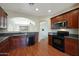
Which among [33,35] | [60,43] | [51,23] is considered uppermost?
[51,23]

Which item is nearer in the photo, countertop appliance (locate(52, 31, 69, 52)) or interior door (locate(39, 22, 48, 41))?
interior door (locate(39, 22, 48, 41))

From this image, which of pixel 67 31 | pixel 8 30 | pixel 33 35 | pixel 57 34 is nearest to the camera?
pixel 8 30

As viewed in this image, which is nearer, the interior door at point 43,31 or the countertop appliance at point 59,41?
the interior door at point 43,31

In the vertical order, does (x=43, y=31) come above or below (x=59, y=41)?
above

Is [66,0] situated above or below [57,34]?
above

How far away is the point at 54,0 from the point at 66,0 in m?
0.17

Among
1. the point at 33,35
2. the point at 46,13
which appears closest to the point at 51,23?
the point at 46,13

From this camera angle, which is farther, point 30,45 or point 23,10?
point 30,45

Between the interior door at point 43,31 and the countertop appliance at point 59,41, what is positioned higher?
the interior door at point 43,31

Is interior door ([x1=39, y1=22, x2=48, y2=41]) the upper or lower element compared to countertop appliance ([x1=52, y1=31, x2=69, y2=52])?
upper

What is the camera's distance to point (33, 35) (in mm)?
3074

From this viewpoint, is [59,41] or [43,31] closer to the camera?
[43,31]

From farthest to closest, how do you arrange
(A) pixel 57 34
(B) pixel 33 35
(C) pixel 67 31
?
(C) pixel 67 31
(A) pixel 57 34
(B) pixel 33 35

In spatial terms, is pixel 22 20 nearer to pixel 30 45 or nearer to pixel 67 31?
pixel 30 45
